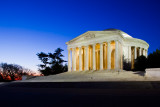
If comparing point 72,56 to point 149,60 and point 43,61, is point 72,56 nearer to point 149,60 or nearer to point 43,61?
point 43,61

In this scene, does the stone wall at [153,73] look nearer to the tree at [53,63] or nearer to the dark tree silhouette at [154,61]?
the dark tree silhouette at [154,61]

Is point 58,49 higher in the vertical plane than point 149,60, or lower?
higher

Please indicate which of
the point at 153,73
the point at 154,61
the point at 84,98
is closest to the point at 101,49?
the point at 154,61

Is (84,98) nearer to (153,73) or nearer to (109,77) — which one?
(153,73)

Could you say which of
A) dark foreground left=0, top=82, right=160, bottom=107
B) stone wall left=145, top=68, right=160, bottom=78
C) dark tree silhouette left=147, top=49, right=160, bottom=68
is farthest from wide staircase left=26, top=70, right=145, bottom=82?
dark foreground left=0, top=82, right=160, bottom=107

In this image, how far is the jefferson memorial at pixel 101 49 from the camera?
160 ft

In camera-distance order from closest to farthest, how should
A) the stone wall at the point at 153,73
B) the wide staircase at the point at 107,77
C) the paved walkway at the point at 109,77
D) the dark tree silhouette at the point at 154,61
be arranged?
the stone wall at the point at 153,73, the paved walkway at the point at 109,77, the wide staircase at the point at 107,77, the dark tree silhouette at the point at 154,61

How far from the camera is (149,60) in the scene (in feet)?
141

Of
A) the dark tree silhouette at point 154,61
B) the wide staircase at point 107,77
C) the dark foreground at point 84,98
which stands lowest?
the wide staircase at point 107,77

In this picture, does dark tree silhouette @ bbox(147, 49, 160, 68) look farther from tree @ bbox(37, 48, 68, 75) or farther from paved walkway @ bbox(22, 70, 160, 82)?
tree @ bbox(37, 48, 68, 75)

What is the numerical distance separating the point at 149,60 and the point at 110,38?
40.5 ft

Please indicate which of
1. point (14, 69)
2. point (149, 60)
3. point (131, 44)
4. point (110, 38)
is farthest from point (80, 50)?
point (14, 69)

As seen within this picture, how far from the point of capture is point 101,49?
4991 cm

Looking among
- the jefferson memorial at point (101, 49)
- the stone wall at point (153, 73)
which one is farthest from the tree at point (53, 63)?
the stone wall at point (153, 73)
